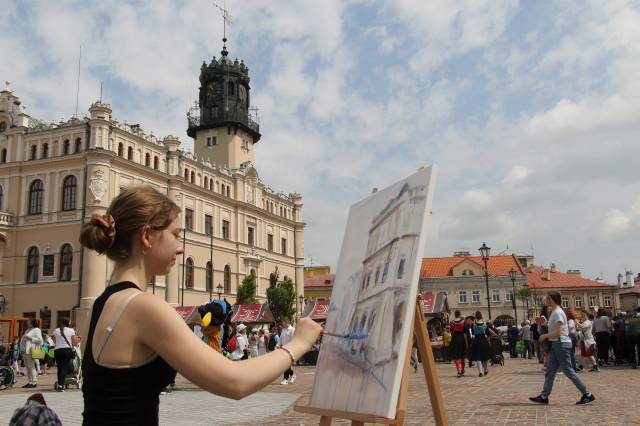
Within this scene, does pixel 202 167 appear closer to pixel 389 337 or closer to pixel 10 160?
pixel 10 160

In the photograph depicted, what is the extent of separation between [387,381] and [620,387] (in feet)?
33.9

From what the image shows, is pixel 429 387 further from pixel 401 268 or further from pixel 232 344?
pixel 232 344

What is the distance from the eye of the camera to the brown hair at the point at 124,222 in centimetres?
216

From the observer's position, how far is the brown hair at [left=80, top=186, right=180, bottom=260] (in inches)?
85.0

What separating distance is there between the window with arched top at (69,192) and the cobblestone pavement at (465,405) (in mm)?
27857

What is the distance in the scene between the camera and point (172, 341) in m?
1.88

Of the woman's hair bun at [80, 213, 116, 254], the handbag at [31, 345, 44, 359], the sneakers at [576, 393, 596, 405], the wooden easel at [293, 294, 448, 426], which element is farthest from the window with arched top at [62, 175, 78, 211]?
the woman's hair bun at [80, 213, 116, 254]

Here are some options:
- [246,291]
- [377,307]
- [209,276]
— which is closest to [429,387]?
[377,307]

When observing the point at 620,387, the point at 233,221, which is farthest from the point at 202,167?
the point at 620,387

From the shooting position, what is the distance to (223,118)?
5400 cm

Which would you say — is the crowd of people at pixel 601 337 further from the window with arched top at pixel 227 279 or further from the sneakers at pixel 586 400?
the window with arched top at pixel 227 279

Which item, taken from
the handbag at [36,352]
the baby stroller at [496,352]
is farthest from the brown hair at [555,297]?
the handbag at [36,352]

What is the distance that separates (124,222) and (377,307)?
1.76 metres

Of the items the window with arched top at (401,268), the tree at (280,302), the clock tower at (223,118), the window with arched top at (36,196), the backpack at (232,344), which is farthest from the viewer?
the clock tower at (223,118)
